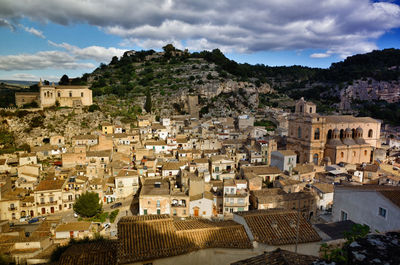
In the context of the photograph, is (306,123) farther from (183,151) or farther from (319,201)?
(183,151)

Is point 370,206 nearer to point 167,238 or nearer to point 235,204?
point 167,238

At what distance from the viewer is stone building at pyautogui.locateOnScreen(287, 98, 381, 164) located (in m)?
41.5

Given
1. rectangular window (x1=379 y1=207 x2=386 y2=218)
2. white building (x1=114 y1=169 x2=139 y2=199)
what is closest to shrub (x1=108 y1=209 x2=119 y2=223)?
white building (x1=114 y1=169 x2=139 y2=199)

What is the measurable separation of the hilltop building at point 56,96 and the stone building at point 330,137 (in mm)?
43330

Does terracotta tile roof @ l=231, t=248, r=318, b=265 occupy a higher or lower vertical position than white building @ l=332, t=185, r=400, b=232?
higher

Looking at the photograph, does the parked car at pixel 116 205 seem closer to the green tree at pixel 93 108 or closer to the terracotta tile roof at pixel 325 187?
the terracotta tile roof at pixel 325 187

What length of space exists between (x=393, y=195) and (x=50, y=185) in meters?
31.9

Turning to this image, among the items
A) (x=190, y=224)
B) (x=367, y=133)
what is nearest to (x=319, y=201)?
(x=190, y=224)

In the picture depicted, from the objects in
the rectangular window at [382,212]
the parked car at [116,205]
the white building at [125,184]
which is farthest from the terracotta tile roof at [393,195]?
the white building at [125,184]

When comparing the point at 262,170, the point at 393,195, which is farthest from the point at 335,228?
the point at 262,170

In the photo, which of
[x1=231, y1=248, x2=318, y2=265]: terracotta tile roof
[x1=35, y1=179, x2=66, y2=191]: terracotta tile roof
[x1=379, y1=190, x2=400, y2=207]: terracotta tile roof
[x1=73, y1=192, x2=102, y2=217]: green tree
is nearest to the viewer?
[x1=231, y1=248, x2=318, y2=265]: terracotta tile roof

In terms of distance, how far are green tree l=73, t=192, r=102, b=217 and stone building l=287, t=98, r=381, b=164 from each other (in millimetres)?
33025

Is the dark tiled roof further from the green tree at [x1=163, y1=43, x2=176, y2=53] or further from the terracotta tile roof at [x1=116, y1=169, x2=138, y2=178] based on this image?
the green tree at [x1=163, y1=43, x2=176, y2=53]

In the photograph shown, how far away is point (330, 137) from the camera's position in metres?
43.7
